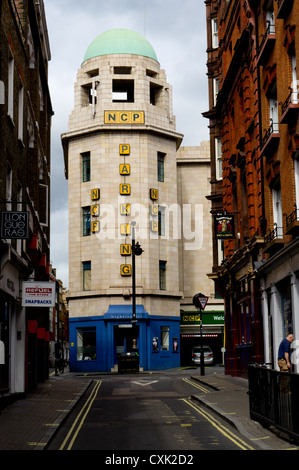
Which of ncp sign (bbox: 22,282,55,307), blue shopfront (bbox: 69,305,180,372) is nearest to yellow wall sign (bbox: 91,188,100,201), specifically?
blue shopfront (bbox: 69,305,180,372)

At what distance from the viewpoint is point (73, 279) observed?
54.4m

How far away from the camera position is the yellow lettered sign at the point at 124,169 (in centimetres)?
5334

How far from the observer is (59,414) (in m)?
17.8

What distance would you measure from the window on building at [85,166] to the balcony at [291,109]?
114ft

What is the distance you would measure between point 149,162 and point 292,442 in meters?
43.3

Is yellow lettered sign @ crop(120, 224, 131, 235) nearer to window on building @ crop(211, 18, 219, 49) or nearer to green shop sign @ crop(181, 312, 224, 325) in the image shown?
green shop sign @ crop(181, 312, 224, 325)

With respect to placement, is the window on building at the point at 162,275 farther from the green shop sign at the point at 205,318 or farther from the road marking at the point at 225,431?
the road marking at the point at 225,431

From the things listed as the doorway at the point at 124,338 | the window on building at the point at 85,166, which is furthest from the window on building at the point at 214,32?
the doorway at the point at 124,338

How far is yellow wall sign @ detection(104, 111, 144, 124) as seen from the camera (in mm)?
54094

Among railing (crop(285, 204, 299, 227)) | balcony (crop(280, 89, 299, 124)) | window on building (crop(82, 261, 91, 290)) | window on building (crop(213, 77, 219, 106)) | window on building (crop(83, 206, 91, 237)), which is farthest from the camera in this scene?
window on building (crop(83, 206, 91, 237))

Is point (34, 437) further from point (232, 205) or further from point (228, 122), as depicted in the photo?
point (228, 122)

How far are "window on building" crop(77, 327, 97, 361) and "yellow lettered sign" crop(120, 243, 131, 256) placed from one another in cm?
638

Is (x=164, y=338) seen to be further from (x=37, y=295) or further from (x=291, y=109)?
(x=291, y=109)

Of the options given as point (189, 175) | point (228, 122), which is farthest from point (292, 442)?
point (189, 175)
